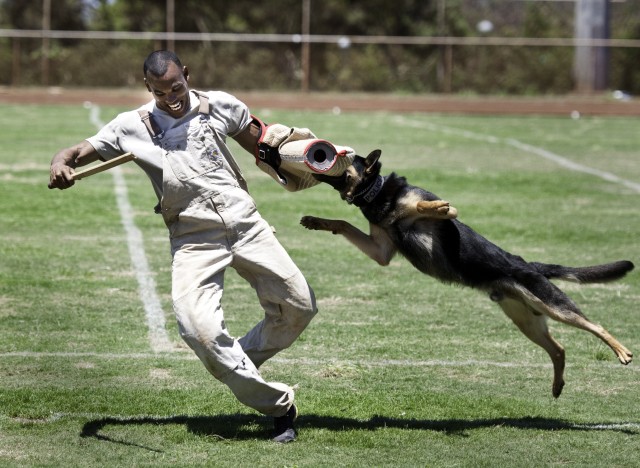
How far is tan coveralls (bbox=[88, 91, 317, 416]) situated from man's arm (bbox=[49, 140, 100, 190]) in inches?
2.3

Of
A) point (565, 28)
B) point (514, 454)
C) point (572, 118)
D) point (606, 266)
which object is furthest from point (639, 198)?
point (565, 28)

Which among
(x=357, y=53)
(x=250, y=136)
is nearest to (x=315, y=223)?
(x=250, y=136)

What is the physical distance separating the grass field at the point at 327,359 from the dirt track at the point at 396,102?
19101mm

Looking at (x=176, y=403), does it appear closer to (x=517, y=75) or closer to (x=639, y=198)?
(x=639, y=198)

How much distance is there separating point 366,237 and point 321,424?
108cm

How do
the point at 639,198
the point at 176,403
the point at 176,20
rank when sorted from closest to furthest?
1. the point at 176,403
2. the point at 639,198
3. the point at 176,20

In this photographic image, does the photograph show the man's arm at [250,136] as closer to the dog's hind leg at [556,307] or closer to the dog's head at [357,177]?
the dog's head at [357,177]

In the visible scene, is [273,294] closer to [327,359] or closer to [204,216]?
[204,216]

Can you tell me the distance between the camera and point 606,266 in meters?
6.51

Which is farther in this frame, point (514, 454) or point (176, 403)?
point (176, 403)

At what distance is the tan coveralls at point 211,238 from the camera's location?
5.23 m

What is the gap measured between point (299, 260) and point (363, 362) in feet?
11.2

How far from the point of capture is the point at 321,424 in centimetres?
574

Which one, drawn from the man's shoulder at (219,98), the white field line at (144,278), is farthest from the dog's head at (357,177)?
the white field line at (144,278)
